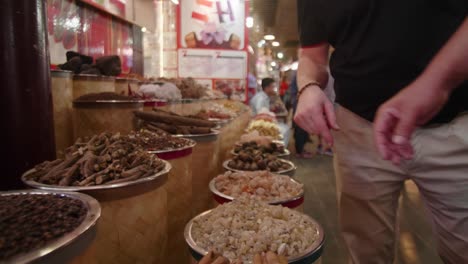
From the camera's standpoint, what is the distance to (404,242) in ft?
11.7

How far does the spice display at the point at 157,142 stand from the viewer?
191cm

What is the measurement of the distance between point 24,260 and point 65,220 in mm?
211

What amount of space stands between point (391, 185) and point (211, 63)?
19.3 ft

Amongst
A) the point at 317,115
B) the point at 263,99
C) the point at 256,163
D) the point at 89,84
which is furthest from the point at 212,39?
the point at 317,115

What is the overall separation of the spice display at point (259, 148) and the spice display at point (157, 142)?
3.47ft

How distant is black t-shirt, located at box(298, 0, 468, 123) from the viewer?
1.23m

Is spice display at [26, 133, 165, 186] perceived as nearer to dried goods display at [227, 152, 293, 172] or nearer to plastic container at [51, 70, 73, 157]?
plastic container at [51, 70, 73, 157]

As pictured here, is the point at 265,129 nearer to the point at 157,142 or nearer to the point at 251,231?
the point at 157,142

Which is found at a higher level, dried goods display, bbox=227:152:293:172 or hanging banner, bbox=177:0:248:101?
hanging banner, bbox=177:0:248:101

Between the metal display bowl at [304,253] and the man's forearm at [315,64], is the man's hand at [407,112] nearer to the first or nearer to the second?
the metal display bowl at [304,253]

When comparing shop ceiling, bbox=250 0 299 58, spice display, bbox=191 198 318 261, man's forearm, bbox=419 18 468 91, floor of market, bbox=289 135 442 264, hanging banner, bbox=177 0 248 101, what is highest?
shop ceiling, bbox=250 0 299 58

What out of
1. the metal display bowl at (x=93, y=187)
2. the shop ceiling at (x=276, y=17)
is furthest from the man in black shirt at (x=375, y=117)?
the shop ceiling at (x=276, y=17)

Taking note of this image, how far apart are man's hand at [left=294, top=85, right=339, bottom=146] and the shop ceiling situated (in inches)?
491

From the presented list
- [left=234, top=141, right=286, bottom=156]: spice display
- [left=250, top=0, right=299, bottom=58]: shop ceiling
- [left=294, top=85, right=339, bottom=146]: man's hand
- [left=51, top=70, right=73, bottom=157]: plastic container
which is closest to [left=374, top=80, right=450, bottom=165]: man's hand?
[left=294, top=85, right=339, bottom=146]: man's hand
